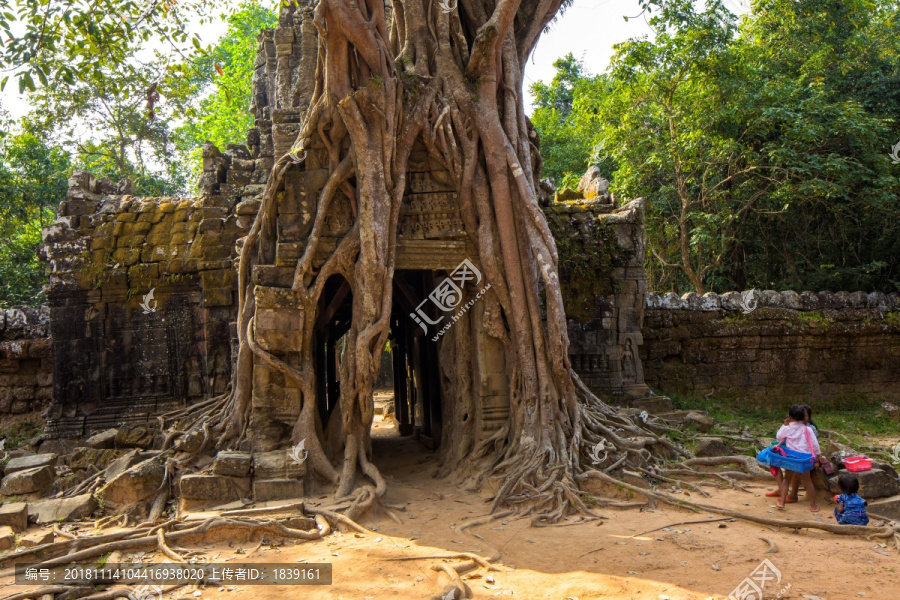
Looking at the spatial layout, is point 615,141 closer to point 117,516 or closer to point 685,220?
point 685,220

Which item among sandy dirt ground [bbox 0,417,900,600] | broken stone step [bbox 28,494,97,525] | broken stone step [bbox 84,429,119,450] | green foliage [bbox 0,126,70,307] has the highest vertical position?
green foliage [bbox 0,126,70,307]

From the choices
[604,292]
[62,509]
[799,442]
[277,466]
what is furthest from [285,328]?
[799,442]

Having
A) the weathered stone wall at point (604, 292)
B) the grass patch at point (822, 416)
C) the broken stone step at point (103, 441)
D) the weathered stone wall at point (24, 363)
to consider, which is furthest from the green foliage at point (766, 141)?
the weathered stone wall at point (24, 363)

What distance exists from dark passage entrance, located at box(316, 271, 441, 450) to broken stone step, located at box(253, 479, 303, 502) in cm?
115

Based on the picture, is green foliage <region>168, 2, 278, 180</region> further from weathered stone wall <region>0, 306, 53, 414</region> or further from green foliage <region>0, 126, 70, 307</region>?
weathered stone wall <region>0, 306, 53, 414</region>

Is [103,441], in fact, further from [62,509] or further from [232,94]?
[232,94]

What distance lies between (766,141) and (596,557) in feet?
29.6

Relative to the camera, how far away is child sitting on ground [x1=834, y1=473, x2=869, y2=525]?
419 cm

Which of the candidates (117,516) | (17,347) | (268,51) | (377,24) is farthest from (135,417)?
(268,51)

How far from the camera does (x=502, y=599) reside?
11.3 feet

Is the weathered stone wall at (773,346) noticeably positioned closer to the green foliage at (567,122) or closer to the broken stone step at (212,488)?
the green foliage at (567,122)

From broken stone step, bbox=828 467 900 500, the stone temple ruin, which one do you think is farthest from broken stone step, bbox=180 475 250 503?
broken stone step, bbox=828 467 900 500

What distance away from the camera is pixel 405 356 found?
9594 millimetres

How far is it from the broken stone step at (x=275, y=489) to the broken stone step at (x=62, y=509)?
1.27 meters
